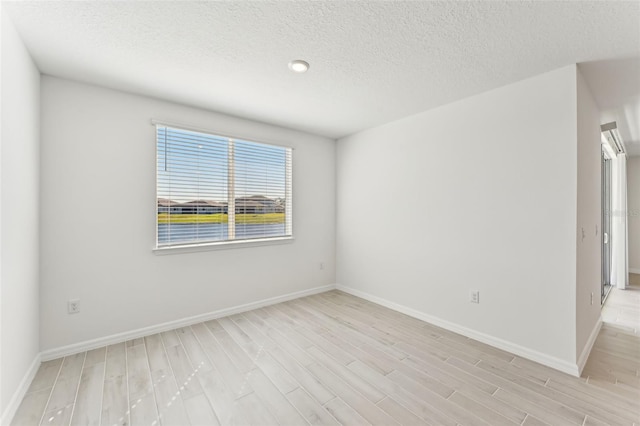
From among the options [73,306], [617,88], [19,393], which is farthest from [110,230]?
[617,88]

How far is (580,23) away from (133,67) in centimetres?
320

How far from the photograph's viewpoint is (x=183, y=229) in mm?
3084

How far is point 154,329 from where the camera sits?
2.85 m

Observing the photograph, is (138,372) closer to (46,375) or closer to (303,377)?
(46,375)

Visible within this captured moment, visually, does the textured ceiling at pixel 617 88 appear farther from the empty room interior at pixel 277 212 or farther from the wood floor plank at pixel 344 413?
the wood floor plank at pixel 344 413

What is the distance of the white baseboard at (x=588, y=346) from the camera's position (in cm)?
222

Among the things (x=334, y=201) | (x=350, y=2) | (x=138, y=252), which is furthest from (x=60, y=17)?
(x=334, y=201)

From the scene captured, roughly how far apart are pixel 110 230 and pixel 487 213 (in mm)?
3669

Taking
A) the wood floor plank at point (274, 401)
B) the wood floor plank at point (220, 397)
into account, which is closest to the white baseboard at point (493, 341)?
the wood floor plank at point (274, 401)

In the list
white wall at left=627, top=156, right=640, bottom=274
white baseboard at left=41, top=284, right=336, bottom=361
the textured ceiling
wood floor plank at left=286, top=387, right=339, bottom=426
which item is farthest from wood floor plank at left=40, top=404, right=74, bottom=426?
white wall at left=627, top=156, right=640, bottom=274

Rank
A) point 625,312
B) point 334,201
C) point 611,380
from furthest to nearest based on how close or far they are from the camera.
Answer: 1. point 334,201
2. point 625,312
3. point 611,380

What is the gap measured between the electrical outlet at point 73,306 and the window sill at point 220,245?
0.73m

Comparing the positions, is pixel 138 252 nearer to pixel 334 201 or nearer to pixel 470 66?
pixel 334 201

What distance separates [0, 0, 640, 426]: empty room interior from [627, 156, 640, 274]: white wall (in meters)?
2.83
